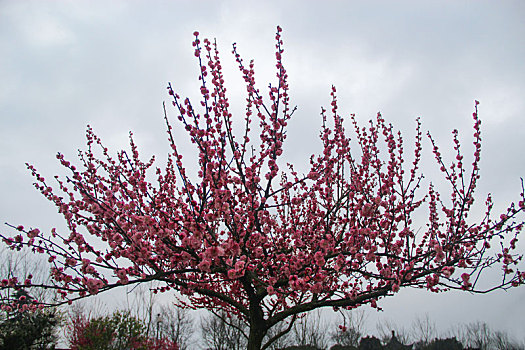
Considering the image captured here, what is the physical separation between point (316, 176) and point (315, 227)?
6.82 feet

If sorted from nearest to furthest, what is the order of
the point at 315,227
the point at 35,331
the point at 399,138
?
the point at 399,138, the point at 315,227, the point at 35,331

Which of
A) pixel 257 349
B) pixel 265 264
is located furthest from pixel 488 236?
pixel 257 349

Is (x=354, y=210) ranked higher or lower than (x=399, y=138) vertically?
lower

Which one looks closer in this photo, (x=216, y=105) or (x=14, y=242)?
(x=14, y=242)

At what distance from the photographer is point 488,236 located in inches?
185

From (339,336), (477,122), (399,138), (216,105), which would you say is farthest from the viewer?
(339,336)

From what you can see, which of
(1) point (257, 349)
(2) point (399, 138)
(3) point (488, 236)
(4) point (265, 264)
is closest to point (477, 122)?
(2) point (399, 138)

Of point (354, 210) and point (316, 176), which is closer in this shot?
point (316, 176)

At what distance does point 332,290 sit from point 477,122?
3.55m

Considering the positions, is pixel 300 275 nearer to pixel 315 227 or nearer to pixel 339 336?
pixel 315 227

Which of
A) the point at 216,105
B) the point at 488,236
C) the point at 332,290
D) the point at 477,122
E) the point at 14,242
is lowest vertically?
the point at 332,290

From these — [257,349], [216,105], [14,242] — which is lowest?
[257,349]

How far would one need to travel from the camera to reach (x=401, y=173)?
5.20 m

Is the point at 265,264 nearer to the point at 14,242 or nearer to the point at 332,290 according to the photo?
the point at 332,290
